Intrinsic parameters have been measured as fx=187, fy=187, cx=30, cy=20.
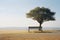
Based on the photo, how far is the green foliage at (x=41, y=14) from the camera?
42500 mm

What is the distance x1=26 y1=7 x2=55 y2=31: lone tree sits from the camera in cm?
4252

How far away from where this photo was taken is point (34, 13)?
142 feet

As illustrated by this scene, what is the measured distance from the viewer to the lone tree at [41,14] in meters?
42.5

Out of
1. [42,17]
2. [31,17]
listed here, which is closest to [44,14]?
[42,17]

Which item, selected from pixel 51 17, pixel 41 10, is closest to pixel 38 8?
pixel 41 10

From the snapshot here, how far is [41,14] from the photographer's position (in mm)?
42438

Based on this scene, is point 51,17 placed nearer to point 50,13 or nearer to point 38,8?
point 50,13

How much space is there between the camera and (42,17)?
42.5 m

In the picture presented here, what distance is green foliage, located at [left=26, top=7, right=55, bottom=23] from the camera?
42500 mm

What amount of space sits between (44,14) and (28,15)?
4.31 m

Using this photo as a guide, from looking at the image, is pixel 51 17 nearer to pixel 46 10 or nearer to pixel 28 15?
pixel 46 10

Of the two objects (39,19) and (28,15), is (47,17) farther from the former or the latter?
(28,15)

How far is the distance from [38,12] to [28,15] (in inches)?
118

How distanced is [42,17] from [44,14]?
823 millimetres
